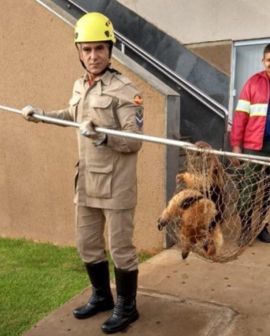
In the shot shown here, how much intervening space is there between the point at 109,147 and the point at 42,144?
2.52m

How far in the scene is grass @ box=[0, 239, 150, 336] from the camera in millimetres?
3777

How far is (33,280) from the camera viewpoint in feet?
14.7

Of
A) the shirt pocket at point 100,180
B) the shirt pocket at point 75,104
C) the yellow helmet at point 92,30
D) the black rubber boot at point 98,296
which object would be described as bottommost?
the black rubber boot at point 98,296

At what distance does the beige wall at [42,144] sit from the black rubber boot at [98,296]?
1.45 m

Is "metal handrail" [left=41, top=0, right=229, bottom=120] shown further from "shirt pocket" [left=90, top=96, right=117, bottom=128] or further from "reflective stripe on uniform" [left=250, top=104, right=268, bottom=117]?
"shirt pocket" [left=90, top=96, right=117, bottom=128]

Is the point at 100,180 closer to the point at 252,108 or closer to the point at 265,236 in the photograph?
the point at 252,108

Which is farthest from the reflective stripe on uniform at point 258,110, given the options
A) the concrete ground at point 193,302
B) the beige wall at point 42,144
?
the concrete ground at point 193,302

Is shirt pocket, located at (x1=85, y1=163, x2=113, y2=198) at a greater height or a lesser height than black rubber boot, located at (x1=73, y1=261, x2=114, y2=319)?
greater

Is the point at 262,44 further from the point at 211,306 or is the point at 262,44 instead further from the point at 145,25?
the point at 211,306

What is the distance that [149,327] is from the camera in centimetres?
334

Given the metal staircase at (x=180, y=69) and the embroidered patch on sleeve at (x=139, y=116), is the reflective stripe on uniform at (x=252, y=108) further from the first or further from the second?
the embroidered patch on sleeve at (x=139, y=116)

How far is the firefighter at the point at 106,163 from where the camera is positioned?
3.10 meters

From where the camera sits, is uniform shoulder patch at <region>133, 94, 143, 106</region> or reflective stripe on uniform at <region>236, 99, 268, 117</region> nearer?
uniform shoulder patch at <region>133, 94, 143, 106</region>

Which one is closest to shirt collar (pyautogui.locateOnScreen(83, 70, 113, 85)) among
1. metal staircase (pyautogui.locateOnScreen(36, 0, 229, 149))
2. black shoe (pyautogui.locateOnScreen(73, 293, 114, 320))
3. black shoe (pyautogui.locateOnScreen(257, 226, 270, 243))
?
black shoe (pyautogui.locateOnScreen(73, 293, 114, 320))
